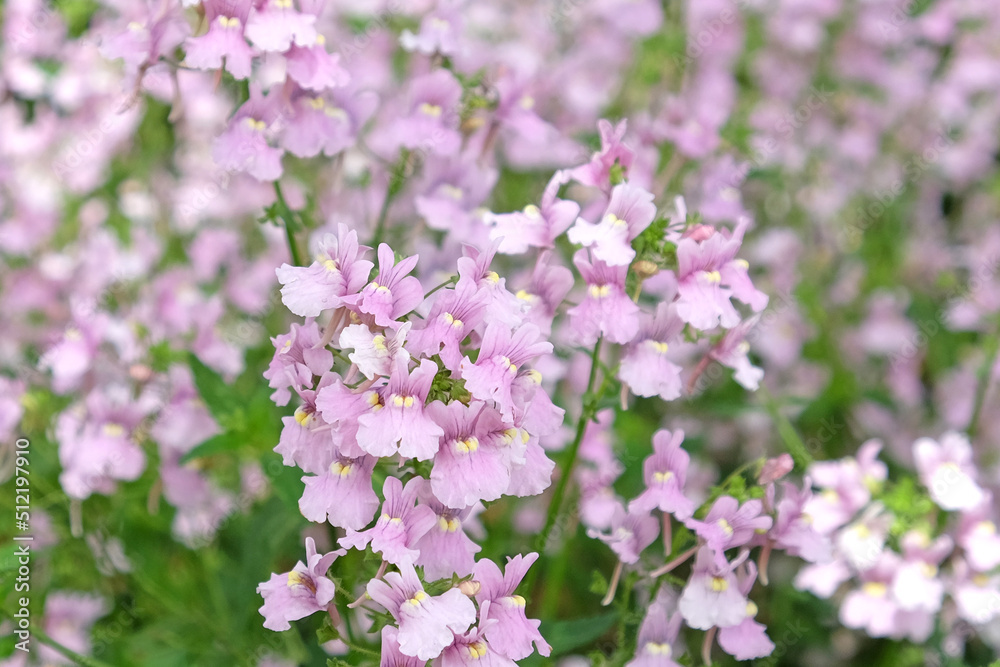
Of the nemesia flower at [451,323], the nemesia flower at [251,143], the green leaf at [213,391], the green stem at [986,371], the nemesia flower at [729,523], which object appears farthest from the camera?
the green stem at [986,371]

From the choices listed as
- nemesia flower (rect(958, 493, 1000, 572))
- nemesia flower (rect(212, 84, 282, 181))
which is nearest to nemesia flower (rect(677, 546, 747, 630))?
nemesia flower (rect(958, 493, 1000, 572))

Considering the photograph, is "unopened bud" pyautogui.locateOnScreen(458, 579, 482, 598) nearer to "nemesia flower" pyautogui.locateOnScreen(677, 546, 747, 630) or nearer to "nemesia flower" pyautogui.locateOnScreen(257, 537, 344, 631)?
"nemesia flower" pyautogui.locateOnScreen(257, 537, 344, 631)

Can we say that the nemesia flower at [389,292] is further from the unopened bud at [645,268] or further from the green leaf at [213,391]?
the green leaf at [213,391]

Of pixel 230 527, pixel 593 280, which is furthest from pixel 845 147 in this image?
pixel 230 527

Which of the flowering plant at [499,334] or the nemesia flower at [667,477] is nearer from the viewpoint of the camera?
the flowering plant at [499,334]

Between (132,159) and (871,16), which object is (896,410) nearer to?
(871,16)

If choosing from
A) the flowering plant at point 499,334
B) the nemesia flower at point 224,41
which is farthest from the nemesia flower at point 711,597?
the nemesia flower at point 224,41
